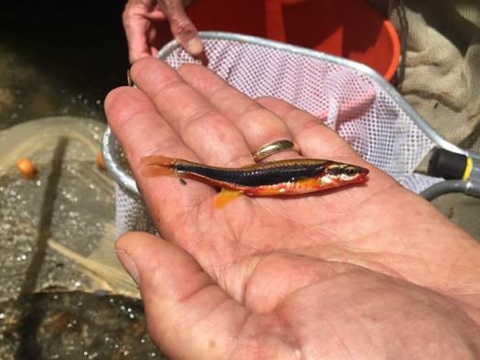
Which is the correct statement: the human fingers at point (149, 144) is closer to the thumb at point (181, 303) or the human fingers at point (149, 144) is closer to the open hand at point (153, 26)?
the thumb at point (181, 303)

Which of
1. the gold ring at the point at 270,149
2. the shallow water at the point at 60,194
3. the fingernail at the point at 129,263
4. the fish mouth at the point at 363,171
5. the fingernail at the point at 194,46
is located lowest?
the shallow water at the point at 60,194

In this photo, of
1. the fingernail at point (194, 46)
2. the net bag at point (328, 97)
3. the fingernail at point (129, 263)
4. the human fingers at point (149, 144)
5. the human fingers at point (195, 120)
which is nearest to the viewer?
the fingernail at point (129, 263)

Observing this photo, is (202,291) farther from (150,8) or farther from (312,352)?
(150,8)

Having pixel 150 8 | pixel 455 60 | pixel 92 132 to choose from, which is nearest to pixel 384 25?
pixel 455 60

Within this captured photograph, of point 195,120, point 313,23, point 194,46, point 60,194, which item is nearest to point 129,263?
point 195,120

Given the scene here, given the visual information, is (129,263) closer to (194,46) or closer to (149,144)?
(149,144)

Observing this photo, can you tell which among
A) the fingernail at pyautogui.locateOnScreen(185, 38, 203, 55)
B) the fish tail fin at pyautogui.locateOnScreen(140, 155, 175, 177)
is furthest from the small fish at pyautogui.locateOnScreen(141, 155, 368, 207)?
the fingernail at pyautogui.locateOnScreen(185, 38, 203, 55)

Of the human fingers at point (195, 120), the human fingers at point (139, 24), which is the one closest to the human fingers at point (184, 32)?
the human fingers at point (139, 24)
